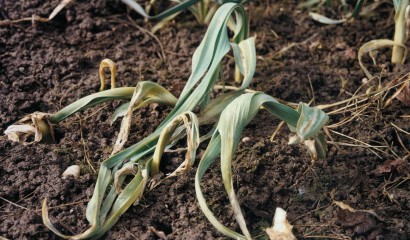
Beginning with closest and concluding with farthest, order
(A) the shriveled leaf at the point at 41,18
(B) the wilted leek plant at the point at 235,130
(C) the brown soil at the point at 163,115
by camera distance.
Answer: (B) the wilted leek plant at the point at 235,130 < (C) the brown soil at the point at 163,115 < (A) the shriveled leaf at the point at 41,18

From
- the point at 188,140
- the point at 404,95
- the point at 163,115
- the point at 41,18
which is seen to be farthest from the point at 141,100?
the point at 404,95

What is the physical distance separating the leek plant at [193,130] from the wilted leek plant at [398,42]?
0.41 meters

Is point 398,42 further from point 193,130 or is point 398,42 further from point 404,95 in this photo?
point 193,130

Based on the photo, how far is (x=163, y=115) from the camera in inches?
72.3

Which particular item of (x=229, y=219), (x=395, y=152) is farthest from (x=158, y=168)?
(x=395, y=152)

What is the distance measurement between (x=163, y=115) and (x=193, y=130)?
0.35 meters

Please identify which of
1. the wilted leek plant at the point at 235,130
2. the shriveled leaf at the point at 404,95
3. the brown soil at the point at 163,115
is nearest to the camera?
the wilted leek plant at the point at 235,130

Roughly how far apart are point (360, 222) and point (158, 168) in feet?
1.60

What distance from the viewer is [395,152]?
176 cm

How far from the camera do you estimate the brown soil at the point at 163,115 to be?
1.55 meters

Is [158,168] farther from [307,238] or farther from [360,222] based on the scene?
[360,222]

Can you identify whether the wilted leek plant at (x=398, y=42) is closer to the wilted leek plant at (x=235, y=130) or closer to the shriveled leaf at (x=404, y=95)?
the shriveled leaf at (x=404, y=95)

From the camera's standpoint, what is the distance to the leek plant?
4.79 ft

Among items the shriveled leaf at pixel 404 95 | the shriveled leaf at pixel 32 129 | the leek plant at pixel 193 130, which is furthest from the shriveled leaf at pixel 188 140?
the shriveled leaf at pixel 404 95
